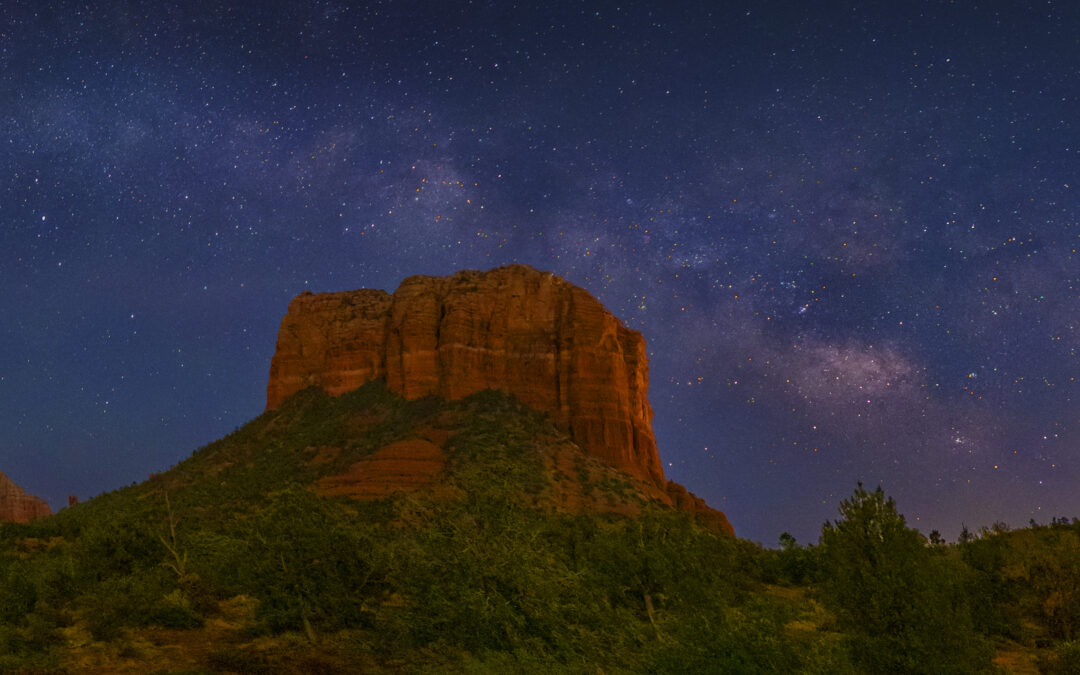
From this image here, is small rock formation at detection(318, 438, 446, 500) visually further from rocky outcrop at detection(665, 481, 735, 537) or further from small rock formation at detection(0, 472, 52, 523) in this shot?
small rock formation at detection(0, 472, 52, 523)

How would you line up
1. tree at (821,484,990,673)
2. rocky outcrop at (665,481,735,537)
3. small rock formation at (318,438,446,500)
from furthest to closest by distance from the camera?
rocky outcrop at (665,481,735,537) → small rock formation at (318,438,446,500) → tree at (821,484,990,673)

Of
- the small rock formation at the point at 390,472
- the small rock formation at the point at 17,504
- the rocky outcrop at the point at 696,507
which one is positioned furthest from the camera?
the small rock formation at the point at 17,504

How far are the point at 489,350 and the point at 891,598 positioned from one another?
205ft

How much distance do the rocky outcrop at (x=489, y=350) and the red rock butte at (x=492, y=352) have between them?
0.13 m

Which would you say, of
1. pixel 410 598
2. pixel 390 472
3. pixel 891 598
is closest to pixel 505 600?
pixel 410 598

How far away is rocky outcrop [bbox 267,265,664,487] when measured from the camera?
72938 millimetres

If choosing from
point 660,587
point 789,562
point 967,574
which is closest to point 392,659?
point 660,587

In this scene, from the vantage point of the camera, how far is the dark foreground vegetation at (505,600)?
14.6 meters

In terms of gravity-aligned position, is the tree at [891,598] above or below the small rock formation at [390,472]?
below

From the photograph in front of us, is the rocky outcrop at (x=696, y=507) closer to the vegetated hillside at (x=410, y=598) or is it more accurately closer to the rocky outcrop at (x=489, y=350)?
the rocky outcrop at (x=489, y=350)

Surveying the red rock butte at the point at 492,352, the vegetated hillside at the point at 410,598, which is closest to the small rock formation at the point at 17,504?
the red rock butte at the point at 492,352

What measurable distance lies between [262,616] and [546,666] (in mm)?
12241

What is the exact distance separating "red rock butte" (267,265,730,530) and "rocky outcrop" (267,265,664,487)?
0.43 ft

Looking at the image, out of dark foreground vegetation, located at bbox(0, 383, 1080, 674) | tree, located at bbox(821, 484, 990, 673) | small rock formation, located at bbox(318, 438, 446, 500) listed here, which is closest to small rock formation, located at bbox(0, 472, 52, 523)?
small rock formation, located at bbox(318, 438, 446, 500)
